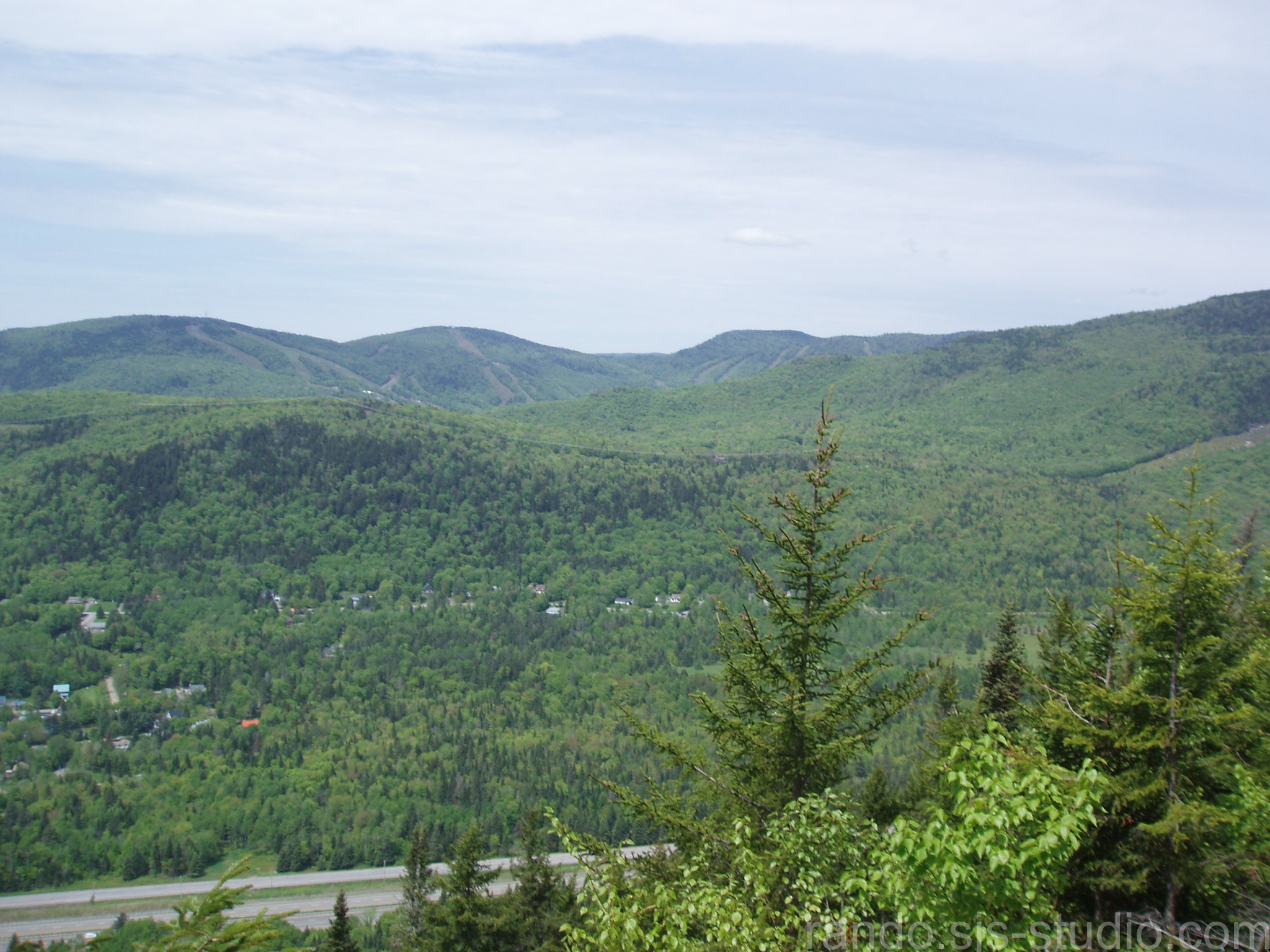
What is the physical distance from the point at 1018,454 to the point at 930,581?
9214cm

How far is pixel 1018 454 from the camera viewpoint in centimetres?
19862

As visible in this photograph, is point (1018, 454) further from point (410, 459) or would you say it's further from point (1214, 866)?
point (1214, 866)

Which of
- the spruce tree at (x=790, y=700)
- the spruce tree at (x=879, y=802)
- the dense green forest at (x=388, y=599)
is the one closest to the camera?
the spruce tree at (x=790, y=700)

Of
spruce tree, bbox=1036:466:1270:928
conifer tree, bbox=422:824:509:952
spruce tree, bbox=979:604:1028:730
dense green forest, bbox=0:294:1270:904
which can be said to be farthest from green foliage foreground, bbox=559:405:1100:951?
dense green forest, bbox=0:294:1270:904

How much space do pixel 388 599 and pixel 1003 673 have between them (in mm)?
97474

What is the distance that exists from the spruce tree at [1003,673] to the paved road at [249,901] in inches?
1387

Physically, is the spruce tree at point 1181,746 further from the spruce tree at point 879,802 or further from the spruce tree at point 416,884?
the spruce tree at point 416,884

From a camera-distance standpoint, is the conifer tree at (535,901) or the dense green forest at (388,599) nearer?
the conifer tree at (535,901)

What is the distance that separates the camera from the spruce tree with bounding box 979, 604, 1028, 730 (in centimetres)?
2645

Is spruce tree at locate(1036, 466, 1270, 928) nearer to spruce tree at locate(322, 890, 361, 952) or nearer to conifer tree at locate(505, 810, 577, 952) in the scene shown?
conifer tree at locate(505, 810, 577, 952)

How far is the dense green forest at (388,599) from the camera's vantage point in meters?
70.1

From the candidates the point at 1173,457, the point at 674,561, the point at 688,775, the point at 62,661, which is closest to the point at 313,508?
the point at 62,661

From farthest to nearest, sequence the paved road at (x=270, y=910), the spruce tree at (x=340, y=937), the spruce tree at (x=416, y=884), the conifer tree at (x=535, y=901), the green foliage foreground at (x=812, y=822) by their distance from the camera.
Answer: the paved road at (x=270, y=910) → the spruce tree at (x=416, y=884) → the spruce tree at (x=340, y=937) → the conifer tree at (x=535, y=901) → the green foliage foreground at (x=812, y=822)

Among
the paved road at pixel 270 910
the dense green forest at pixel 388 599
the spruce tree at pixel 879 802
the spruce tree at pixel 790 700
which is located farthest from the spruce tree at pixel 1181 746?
the paved road at pixel 270 910
